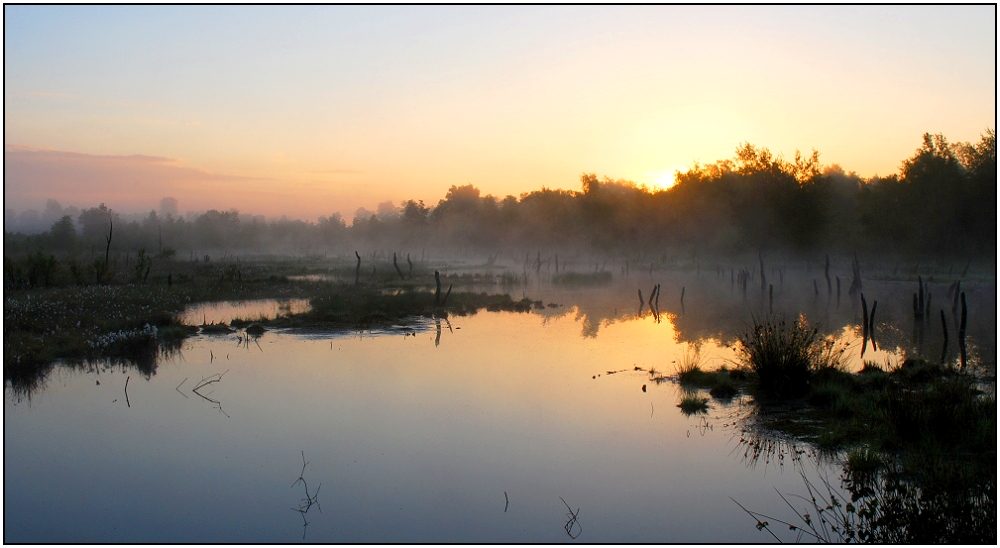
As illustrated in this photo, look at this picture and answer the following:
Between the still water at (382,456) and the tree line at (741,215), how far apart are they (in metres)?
27.6

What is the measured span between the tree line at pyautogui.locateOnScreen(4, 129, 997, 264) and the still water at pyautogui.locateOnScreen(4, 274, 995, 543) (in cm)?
2763

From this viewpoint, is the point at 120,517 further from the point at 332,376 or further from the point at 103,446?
the point at 332,376

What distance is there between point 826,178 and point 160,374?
170ft

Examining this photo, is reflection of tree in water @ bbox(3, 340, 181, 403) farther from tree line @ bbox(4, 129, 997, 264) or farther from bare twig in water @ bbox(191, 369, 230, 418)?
tree line @ bbox(4, 129, 997, 264)

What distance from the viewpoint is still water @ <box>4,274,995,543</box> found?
692 centimetres

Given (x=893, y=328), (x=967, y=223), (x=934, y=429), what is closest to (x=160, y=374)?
(x=934, y=429)

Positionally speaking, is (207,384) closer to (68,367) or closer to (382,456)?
(68,367)

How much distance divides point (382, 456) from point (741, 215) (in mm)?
53106

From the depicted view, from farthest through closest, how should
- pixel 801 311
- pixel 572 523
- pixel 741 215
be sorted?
pixel 741 215
pixel 801 311
pixel 572 523

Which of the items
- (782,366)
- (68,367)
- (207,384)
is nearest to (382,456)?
(207,384)

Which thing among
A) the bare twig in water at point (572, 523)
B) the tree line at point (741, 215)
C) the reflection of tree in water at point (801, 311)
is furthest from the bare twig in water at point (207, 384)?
the tree line at point (741, 215)

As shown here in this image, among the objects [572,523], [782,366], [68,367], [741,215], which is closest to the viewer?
[572,523]

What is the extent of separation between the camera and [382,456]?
353 inches

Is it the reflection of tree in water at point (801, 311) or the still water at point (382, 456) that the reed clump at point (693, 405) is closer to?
the still water at point (382, 456)
